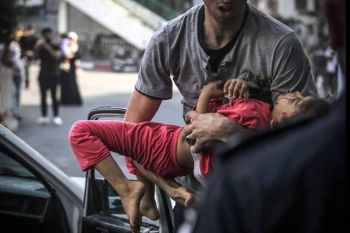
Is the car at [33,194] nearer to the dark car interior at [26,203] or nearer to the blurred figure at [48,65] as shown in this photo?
the dark car interior at [26,203]

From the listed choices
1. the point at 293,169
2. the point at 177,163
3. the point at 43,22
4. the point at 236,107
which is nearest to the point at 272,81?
the point at 236,107

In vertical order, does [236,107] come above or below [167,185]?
above

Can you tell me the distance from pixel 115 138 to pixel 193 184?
0.32m

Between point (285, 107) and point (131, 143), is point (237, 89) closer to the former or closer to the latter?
point (285, 107)

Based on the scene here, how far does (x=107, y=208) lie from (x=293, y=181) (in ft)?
6.68

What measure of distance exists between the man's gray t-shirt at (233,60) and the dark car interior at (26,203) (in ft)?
3.21

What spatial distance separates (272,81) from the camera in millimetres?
2320

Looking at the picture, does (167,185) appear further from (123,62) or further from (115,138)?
(123,62)

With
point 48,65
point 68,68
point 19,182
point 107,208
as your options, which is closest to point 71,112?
point 68,68

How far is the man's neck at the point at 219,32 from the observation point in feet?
7.84

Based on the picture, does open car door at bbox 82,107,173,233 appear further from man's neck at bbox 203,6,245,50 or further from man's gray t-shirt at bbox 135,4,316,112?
man's neck at bbox 203,6,245,50

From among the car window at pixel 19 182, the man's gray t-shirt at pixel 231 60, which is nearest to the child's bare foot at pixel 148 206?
the man's gray t-shirt at pixel 231 60

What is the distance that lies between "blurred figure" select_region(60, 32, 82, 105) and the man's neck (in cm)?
1017

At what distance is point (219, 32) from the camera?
2.40m
